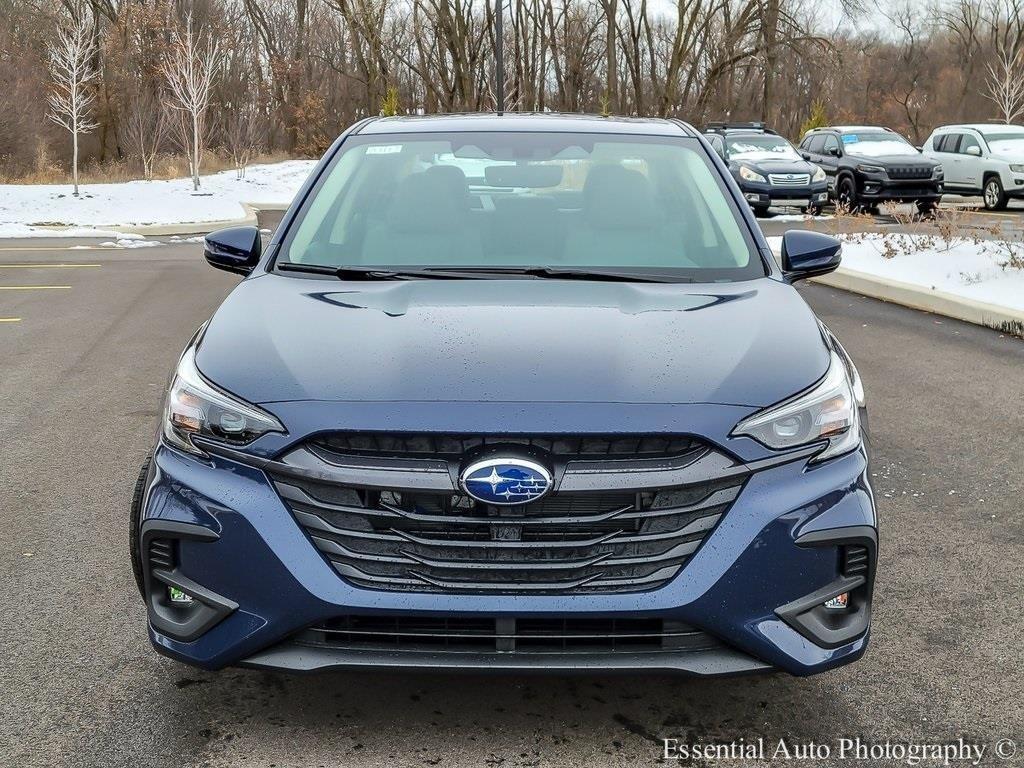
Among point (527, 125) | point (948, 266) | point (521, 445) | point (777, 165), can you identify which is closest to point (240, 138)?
point (777, 165)

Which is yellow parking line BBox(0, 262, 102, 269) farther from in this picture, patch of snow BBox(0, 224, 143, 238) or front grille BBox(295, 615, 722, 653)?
front grille BBox(295, 615, 722, 653)

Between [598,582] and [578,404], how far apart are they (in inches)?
17.0

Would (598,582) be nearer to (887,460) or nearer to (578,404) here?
(578,404)

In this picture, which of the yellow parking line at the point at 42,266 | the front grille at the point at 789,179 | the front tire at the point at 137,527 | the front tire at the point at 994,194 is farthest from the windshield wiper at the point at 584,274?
the front tire at the point at 994,194

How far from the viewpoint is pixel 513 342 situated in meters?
3.13

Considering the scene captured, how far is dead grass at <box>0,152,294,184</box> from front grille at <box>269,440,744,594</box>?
32.9 metres

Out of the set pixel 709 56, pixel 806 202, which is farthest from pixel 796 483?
pixel 709 56

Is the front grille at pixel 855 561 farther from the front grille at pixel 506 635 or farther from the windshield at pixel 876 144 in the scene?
the windshield at pixel 876 144

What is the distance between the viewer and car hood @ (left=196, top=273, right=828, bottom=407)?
2887 millimetres

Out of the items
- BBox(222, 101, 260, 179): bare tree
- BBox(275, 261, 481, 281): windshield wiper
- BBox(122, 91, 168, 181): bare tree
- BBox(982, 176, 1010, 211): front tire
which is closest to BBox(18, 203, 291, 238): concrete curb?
BBox(122, 91, 168, 181): bare tree

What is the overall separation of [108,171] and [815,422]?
36.3 meters

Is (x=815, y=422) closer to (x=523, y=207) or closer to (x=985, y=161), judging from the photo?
(x=523, y=207)

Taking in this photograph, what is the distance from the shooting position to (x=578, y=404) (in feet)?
9.17

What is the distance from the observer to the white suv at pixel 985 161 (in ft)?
76.8
